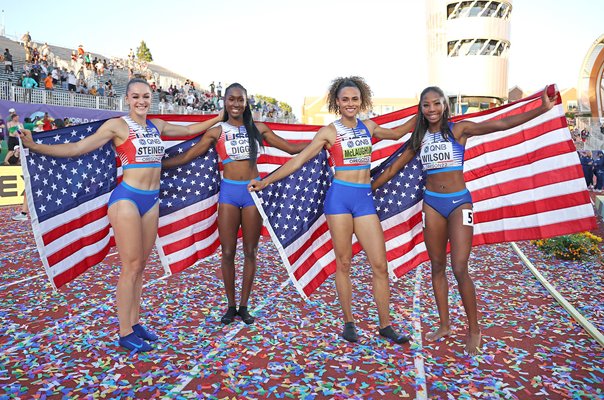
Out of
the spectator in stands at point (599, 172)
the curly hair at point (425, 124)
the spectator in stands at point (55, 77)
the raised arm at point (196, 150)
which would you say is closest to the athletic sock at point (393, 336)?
the curly hair at point (425, 124)

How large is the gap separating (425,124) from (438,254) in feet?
4.44

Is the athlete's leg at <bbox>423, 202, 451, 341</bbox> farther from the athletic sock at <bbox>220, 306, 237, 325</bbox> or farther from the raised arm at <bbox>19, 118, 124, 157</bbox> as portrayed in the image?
the raised arm at <bbox>19, 118, 124, 157</bbox>

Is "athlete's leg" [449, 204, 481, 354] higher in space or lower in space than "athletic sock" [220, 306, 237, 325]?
higher

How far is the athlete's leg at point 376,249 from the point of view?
15.7 feet

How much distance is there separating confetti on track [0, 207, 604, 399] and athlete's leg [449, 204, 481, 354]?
0.62 ft

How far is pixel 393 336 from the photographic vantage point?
4781 mm

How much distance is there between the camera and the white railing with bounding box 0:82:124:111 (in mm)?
18844

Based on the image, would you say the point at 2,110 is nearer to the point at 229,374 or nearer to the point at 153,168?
the point at 153,168

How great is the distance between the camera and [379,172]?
546cm

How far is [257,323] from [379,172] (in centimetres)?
223

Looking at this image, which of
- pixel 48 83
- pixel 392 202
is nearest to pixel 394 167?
pixel 392 202

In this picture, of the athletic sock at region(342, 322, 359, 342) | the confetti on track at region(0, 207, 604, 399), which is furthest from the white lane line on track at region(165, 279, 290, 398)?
the athletic sock at region(342, 322, 359, 342)

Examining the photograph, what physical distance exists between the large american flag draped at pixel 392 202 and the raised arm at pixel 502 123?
0.81 metres

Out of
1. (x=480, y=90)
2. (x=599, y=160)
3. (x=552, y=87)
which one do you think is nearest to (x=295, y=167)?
(x=552, y=87)
